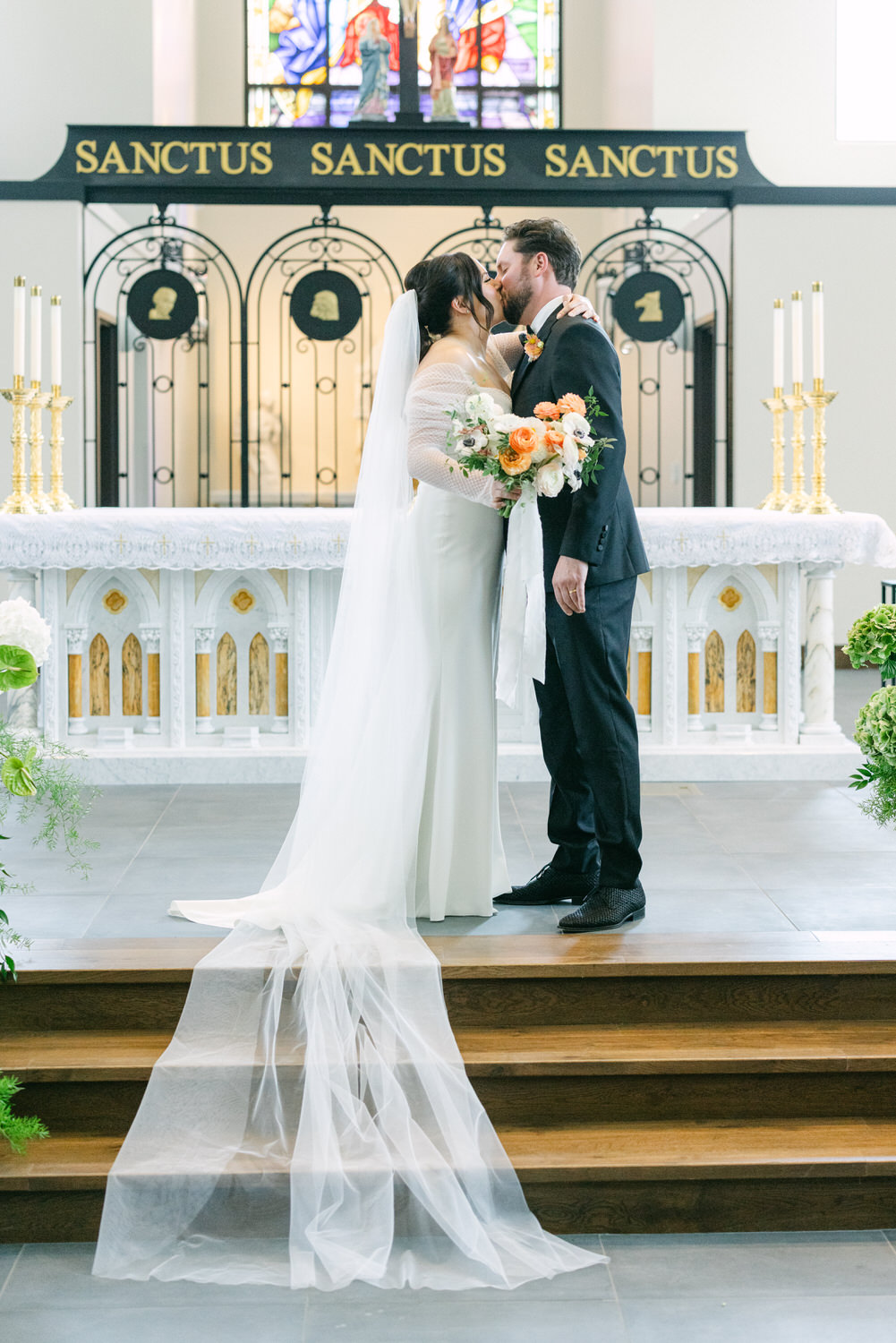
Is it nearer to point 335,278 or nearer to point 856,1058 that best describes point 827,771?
point 856,1058

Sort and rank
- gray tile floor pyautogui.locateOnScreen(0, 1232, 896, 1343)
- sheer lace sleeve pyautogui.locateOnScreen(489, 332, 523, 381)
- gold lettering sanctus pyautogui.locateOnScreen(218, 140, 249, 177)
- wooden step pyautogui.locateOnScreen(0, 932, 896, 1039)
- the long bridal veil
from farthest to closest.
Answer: gold lettering sanctus pyautogui.locateOnScreen(218, 140, 249, 177)
sheer lace sleeve pyautogui.locateOnScreen(489, 332, 523, 381)
wooden step pyautogui.locateOnScreen(0, 932, 896, 1039)
the long bridal veil
gray tile floor pyautogui.locateOnScreen(0, 1232, 896, 1343)

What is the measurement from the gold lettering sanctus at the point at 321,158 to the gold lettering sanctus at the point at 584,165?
141 cm

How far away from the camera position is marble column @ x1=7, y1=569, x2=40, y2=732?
18.7ft

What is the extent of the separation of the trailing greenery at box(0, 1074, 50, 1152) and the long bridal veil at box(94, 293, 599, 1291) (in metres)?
0.22

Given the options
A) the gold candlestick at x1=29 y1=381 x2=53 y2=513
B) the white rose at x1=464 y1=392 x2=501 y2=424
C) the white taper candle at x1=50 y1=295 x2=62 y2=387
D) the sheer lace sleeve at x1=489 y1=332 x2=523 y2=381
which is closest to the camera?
the white rose at x1=464 y1=392 x2=501 y2=424

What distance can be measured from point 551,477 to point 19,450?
3.17m

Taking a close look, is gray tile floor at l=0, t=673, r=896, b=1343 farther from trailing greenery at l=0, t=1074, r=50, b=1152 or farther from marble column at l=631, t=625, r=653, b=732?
marble column at l=631, t=625, r=653, b=732

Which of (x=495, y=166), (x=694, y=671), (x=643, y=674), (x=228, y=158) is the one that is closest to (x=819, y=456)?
(x=694, y=671)

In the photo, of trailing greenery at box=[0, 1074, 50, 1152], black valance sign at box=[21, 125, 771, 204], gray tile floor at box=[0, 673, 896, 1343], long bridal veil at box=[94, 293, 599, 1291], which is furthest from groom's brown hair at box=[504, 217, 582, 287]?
black valance sign at box=[21, 125, 771, 204]

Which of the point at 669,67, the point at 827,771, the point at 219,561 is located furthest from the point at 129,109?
the point at 827,771

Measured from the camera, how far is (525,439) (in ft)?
11.2

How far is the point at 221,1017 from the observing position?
3.25 metres

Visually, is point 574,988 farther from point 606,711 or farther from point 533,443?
point 533,443

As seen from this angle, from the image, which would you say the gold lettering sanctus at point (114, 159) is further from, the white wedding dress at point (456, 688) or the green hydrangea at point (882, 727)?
the green hydrangea at point (882, 727)
